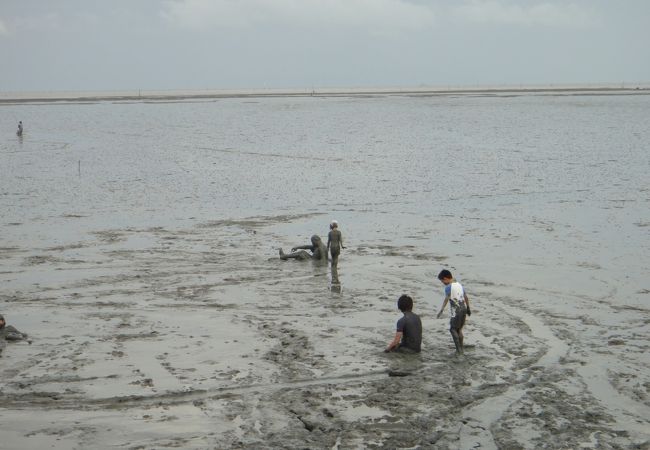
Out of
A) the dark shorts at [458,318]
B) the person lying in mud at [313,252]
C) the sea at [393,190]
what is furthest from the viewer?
the sea at [393,190]

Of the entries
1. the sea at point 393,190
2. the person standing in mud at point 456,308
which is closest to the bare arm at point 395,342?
the person standing in mud at point 456,308

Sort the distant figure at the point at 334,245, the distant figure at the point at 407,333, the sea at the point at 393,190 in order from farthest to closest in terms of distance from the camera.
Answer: the sea at the point at 393,190
the distant figure at the point at 334,245
the distant figure at the point at 407,333

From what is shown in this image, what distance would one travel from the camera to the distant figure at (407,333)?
16.3m

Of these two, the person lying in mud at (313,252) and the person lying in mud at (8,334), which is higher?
the person lying in mud at (313,252)

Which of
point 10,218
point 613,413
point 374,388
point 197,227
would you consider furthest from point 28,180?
point 613,413

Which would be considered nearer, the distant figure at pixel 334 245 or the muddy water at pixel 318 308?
the muddy water at pixel 318 308

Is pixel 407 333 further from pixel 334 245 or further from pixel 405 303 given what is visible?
pixel 334 245

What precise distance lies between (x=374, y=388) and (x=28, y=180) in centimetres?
3480

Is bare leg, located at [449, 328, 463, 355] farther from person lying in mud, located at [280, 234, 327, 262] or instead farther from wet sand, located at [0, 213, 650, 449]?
person lying in mud, located at [280, 234, 327, 262]

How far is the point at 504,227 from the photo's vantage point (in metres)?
30.8

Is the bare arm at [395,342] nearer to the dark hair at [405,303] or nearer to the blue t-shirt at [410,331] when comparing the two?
the blue t-shirt at [410,331]

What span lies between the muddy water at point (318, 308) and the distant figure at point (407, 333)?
0.79 ft

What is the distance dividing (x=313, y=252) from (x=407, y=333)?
9197mm

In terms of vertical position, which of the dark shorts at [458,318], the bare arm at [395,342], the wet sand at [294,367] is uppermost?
the dark shorts at [458,318]
